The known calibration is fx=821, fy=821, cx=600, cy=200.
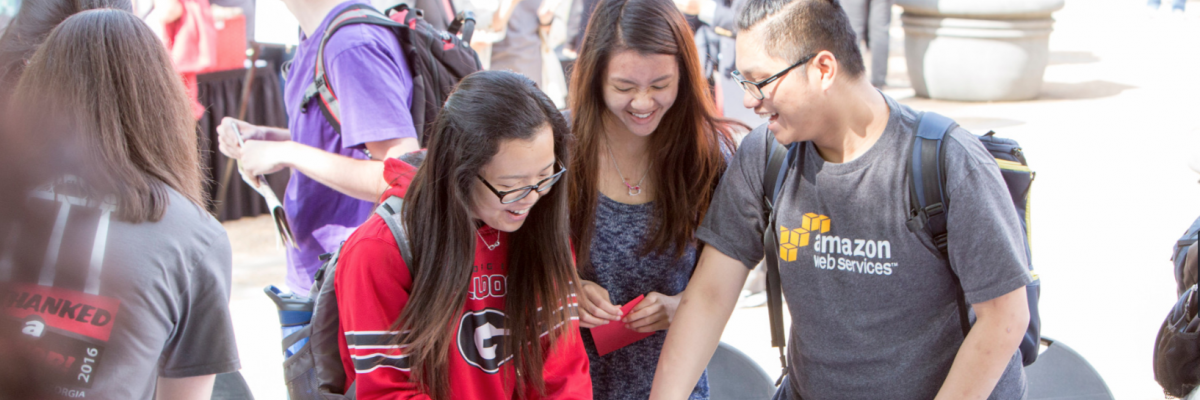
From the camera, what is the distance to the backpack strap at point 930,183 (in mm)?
1426

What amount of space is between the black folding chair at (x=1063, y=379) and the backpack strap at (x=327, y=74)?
2.03 metres

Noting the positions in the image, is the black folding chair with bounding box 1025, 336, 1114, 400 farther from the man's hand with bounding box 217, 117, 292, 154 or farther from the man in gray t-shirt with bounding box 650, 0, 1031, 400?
the man's hand with bounding box 217, 117, 292, 154

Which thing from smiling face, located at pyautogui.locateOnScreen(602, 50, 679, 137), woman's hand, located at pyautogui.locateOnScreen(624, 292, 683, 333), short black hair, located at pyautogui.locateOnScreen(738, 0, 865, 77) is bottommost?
woman's hand, located at pyautogui.locateOnScreen(624, 292, 683, 333)

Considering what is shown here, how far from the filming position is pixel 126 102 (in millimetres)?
1240

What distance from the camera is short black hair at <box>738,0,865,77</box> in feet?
4.91

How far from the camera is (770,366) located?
3.76 meters

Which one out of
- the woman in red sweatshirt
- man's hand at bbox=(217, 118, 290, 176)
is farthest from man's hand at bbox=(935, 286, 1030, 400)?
man's hand at bbox=(217, 118, 290, 176)

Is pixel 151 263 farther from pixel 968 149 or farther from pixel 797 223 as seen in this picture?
pixel 968 149

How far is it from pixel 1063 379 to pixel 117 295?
2552mm

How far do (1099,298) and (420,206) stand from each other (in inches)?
166

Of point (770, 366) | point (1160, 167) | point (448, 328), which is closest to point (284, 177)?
point (770, 366)

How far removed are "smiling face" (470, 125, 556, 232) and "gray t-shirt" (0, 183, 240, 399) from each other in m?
0.44

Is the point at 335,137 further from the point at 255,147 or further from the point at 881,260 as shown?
the point at 881,260

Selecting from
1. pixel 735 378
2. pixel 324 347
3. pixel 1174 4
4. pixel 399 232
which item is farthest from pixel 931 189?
pixel 1174 4
